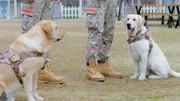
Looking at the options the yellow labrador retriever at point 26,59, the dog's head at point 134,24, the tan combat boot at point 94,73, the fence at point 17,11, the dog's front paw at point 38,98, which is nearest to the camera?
the yellow labrador retriever at point 26,59

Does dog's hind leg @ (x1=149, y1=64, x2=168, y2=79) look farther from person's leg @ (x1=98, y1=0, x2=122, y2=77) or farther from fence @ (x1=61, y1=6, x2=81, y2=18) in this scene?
fence @ (x1=61, y1=6, x2=81, y2=18)

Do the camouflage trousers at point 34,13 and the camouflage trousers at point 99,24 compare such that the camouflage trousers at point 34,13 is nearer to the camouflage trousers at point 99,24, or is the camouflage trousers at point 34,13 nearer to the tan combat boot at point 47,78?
the tan combat boot at point 47,78

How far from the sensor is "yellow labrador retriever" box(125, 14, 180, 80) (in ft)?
19.8

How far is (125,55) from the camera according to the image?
29.2ft

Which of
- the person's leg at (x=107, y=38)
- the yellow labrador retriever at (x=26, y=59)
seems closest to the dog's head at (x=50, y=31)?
the yellow labrador retriever at (x=26, y=59)

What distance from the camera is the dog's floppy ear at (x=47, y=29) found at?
15.0 ft

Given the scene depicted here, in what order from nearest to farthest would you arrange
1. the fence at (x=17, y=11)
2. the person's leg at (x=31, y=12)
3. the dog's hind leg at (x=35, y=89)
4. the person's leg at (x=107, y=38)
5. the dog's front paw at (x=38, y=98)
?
the dog's hind leg at (x=35, y=89), the dog's front paw at (x=38, y=98), the person's leg at (x=31, y=12), the person's leg at (x=107, y=38), the fence at (x=17, y=11)

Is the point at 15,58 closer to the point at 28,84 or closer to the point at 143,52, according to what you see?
the point at 28,84

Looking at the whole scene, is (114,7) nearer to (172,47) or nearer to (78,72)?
(78,72)

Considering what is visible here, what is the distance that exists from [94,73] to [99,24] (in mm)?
586

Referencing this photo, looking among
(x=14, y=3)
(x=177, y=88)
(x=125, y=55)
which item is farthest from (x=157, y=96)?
(x=14, y=3)

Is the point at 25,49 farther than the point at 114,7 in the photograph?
No

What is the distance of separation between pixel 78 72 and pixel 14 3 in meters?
26.0

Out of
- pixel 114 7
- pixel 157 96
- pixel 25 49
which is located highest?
pixel 114 7
